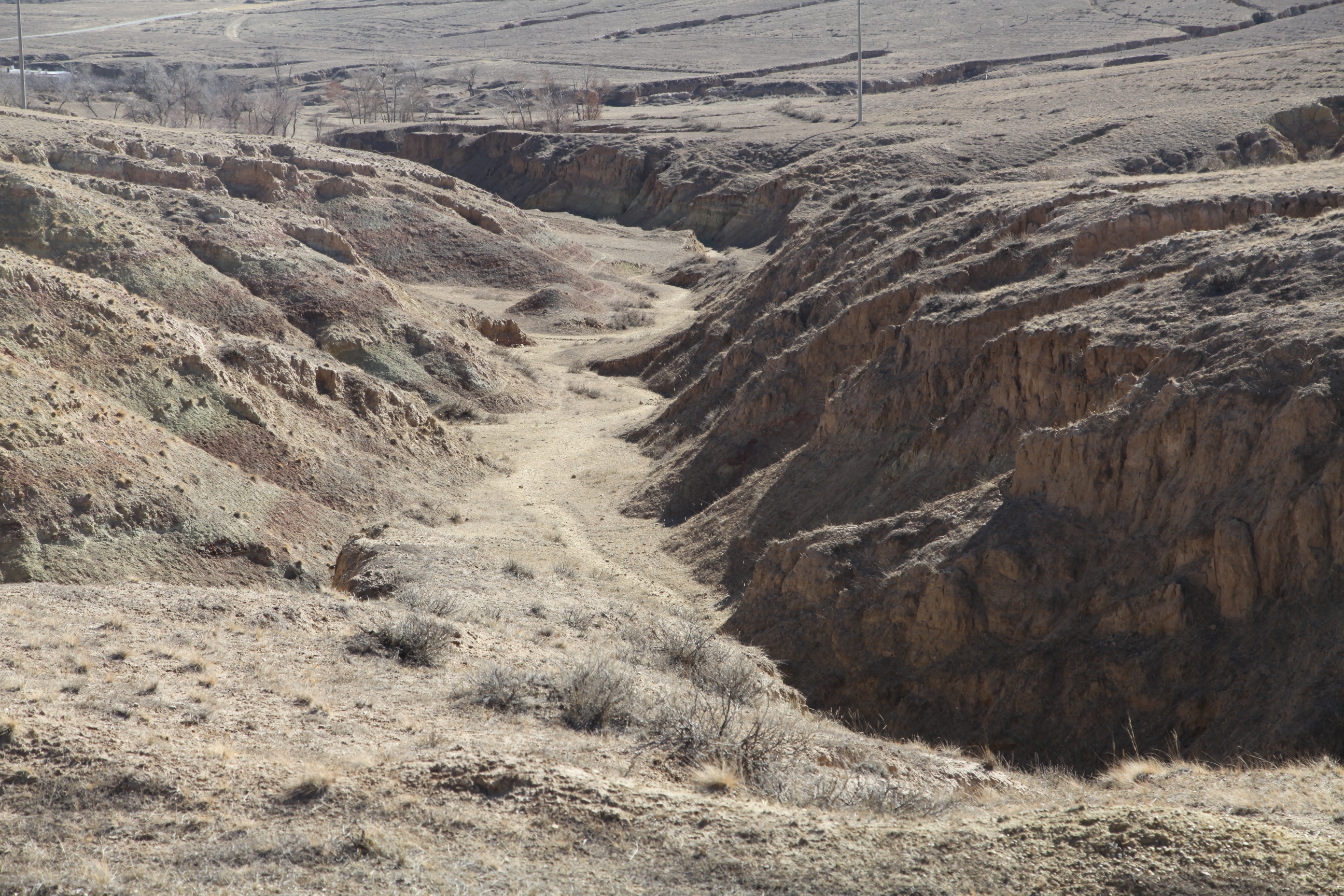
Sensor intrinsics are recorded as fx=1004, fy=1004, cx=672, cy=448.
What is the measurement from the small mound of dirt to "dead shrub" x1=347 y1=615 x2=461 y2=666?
30.9 m

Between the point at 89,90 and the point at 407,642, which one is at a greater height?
the point at 89,90

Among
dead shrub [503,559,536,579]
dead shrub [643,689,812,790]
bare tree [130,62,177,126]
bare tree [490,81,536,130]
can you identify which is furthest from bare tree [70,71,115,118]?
dead shrub [643,689,812,790]

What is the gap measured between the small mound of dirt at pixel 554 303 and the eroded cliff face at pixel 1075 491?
21.4 meters

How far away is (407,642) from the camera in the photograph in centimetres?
1061

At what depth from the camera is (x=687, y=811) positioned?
694 centimetres

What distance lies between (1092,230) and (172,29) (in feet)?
Result: 524

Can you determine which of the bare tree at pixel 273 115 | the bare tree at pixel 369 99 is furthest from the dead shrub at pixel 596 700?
the bare tree at pixel 369 99

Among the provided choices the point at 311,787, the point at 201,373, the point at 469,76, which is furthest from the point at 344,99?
the point at 311,787

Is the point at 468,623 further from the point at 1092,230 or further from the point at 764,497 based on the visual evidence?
the point at 1092,230

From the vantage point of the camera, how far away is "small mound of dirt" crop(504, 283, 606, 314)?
41188 mm

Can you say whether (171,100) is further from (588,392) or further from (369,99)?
(588,392)

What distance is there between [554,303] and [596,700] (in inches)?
1339

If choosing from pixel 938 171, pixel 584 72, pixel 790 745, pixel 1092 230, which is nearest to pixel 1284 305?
pixel 1092 230

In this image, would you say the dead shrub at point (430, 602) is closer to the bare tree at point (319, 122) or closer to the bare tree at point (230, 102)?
the bare tree at point (230, 102)
